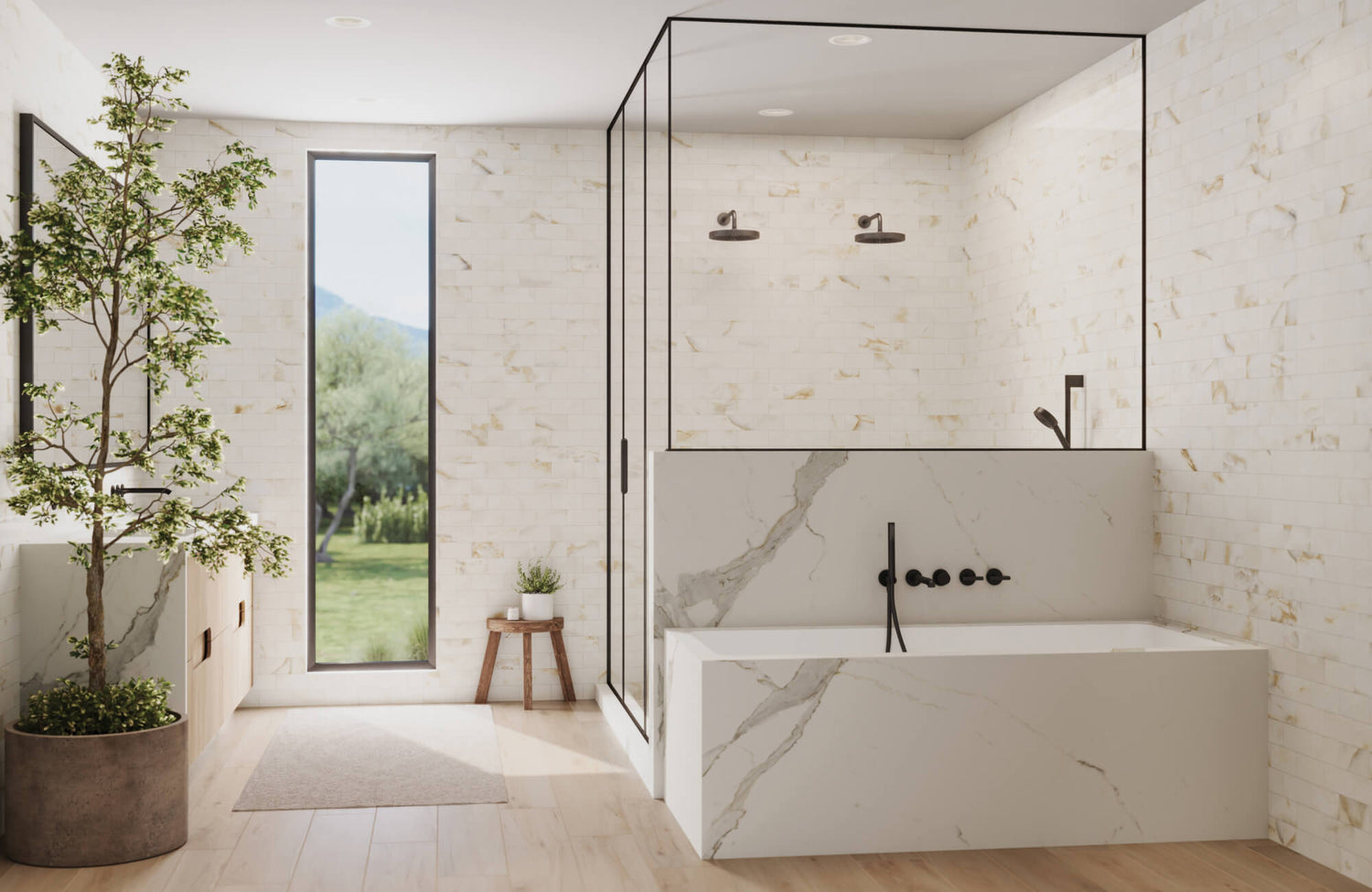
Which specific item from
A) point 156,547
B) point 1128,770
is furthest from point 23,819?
point 1128,770

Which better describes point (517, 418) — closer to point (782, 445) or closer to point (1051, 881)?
point (782, 445)

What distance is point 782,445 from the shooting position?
588 centimetres

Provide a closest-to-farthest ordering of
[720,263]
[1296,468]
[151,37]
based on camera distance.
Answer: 1. [1296,468]
2. [151,37]
3. [720,263]

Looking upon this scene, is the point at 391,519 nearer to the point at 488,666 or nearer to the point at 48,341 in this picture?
the point at 488,666

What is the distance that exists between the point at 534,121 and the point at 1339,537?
396 centimetres

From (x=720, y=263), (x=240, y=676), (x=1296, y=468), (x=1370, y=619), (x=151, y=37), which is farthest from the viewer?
(x=720, y=263)

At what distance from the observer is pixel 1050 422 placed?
15.9 ft

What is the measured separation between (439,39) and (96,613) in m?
2.41

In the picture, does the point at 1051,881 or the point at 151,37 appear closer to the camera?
the point at 1051,881

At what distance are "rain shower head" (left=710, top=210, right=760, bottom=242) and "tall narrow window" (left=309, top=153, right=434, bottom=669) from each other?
4.73 m

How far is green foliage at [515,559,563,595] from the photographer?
5844 millimetres

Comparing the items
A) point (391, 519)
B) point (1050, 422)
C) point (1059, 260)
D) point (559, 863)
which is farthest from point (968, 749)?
point (391, 519)

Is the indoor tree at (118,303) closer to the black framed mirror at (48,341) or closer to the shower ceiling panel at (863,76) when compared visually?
the black framed mirror at (48,341)

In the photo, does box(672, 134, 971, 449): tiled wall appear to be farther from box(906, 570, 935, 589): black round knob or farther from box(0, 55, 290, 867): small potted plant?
box(0, 55, 290, 867): small potted plant
